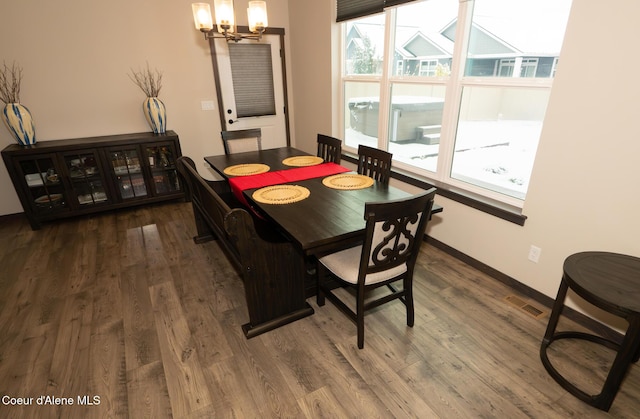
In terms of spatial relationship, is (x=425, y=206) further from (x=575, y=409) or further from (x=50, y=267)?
(x=50, y=267)

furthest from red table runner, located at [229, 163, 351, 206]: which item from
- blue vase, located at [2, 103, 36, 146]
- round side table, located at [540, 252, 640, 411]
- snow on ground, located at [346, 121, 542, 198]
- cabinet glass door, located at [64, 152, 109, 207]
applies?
blue vase, located at [2, 103, 36, 146]

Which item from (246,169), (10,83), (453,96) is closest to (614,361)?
(453,96)

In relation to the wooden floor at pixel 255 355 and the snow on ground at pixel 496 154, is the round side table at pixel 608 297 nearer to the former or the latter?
the wooden floor at pixel 255 355

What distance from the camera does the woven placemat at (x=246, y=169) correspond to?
268 cm

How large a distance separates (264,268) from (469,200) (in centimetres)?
168

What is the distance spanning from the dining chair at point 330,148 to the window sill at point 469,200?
0.59 meters

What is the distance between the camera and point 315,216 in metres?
1.85

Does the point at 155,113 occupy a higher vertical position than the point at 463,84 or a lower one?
lower

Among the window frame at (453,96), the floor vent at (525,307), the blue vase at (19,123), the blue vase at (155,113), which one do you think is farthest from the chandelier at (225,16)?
the floor vent at (525,307)

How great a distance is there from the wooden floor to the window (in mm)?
888

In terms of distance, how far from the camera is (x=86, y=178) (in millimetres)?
3664

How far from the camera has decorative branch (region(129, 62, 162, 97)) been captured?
151 inches

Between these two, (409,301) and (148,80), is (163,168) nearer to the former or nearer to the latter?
(148,80)

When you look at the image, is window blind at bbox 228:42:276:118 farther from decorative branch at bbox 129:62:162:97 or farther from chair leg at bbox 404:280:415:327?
chair leg at bbox 404:280:415:327
